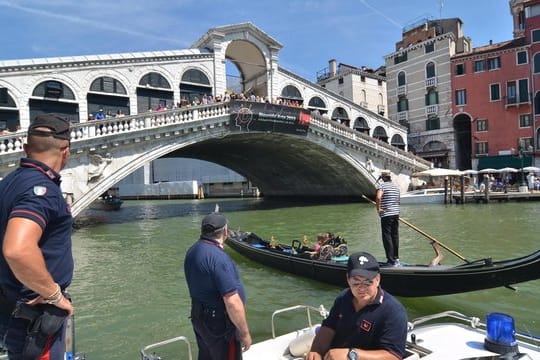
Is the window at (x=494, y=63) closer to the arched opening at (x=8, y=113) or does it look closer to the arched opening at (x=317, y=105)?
the arched opening at (x=317, y=105)

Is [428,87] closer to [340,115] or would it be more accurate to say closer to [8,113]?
[340,115]

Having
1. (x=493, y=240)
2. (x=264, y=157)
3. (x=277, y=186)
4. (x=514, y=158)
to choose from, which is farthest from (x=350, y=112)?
(x=493, y=240)

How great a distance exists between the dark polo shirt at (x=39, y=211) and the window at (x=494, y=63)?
30.6 metres

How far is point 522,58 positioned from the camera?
25875mm

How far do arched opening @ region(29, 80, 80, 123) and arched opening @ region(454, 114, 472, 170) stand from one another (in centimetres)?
2469

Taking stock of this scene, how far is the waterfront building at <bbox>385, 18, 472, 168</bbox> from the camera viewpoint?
94.7 feet

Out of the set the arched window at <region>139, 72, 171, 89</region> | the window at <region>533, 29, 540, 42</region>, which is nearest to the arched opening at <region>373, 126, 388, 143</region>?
the window at <region>533, 29, 540, 42</region>

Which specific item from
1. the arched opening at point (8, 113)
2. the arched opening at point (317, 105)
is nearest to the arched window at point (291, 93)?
the arched opening at point (317, 105)

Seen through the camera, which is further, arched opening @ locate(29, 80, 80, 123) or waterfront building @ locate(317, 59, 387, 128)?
waterfront building @ locate(317, 59, 387, 128)

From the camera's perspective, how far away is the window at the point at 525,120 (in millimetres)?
25953

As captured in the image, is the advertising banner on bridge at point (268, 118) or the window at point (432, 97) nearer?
the advertising banner on bridge at point (268, 118)

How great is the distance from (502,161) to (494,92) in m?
4.65

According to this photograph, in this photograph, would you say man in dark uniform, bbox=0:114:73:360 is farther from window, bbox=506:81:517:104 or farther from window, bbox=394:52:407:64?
window, bbox=394:52:407:64

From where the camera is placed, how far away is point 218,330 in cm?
236
